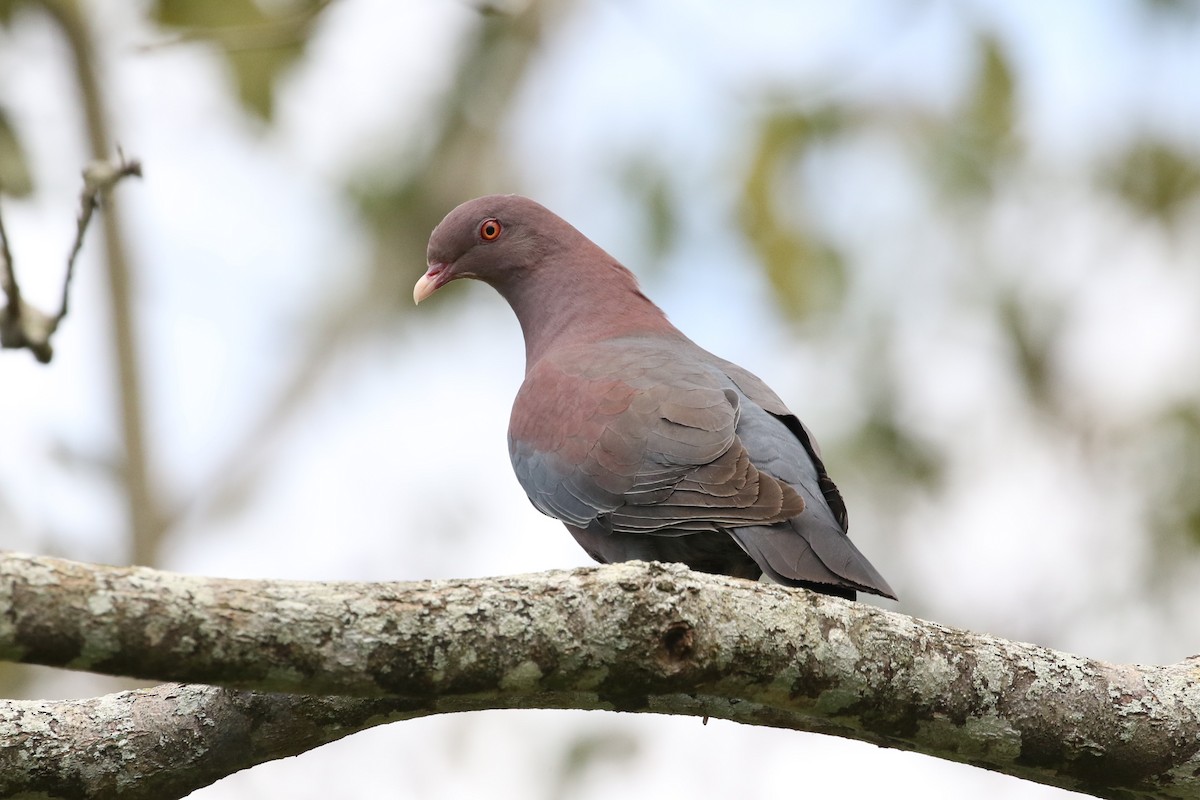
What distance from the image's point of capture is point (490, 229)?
5.42 metres

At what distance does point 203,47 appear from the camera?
190 inches

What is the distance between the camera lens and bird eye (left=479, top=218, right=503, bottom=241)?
5410 millimetres

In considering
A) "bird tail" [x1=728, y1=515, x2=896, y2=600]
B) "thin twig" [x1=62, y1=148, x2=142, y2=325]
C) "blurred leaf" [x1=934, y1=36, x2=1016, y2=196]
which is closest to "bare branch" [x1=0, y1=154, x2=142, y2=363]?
"thin twig" [x1=62, y1=148, x2=142, y2=325]

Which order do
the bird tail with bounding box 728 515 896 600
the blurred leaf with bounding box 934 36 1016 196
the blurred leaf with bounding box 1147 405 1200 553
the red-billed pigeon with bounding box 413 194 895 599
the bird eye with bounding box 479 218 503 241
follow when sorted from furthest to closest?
the blurred leaf with bounding box 1147 405 1200 553, the blurred leaf with bounding box 934 36 1016 196, the bird eye with bounding box 479 218 503 241, the red-billed pigeon with bounding box 413 194 895 599, the bird tail with bounding box 728 515 896 600

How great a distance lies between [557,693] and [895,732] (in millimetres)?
772

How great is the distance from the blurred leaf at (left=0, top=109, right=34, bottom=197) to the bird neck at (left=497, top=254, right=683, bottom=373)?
1.94 metres

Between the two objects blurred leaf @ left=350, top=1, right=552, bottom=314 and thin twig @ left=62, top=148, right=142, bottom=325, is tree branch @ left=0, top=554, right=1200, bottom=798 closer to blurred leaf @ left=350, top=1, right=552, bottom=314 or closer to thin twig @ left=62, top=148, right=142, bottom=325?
thin twig @ left=62, top=148, right=142, bottom=325

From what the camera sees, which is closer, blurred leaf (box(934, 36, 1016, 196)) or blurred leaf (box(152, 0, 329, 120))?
blurred leaf (box(152, 0, 329, 120))

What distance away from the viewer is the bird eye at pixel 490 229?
5.41m

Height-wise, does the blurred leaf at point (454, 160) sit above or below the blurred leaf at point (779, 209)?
above

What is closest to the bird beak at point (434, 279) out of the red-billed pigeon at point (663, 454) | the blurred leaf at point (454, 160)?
the red-billed pigeon at point (663, 454)

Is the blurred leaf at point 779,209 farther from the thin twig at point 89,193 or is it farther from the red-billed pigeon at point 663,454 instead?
the thin twig at point 89,193

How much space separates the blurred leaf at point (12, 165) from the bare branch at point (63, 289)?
415 mm

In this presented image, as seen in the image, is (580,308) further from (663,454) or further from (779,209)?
(779,209)
